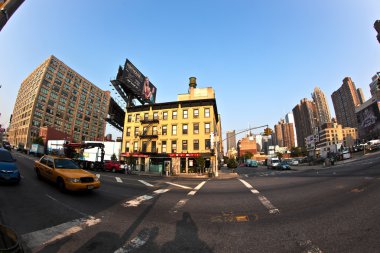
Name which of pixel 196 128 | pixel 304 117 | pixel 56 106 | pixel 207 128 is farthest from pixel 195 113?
pixel 304 117

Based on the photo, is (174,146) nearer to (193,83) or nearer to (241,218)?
(193,83)

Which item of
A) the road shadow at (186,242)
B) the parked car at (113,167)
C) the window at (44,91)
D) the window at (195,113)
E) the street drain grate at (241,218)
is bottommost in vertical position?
the road shadow at (186,242)

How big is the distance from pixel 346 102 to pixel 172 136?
586 ft

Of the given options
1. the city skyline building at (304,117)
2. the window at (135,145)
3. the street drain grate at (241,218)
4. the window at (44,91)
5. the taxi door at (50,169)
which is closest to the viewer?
the street drain grate at (241,218)

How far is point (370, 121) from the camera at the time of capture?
3356 inches

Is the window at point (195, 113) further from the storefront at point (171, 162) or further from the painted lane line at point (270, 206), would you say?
the painted lane line at point (270, 206)

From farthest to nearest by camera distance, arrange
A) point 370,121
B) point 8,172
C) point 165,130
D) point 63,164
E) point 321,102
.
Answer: point 321,102 < point 370,121 < point 165,130 < point 63,164 < point 8,172

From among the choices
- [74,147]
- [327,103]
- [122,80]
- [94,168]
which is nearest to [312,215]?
[94,168]

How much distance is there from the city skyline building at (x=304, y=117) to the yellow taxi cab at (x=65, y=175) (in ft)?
573

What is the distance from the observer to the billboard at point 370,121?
80875 millimetres

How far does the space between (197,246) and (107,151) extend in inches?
A: 1619

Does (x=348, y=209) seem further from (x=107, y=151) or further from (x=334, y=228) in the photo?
(x=107, y=151)

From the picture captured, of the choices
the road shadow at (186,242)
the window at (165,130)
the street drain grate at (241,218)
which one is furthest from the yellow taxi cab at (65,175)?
the window at (165,130)

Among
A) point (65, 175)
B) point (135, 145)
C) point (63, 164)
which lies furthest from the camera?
point (135, 145)
